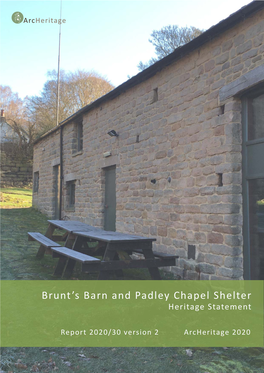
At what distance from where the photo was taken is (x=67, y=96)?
1070 inches

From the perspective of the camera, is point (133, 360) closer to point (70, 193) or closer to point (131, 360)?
point (131, 360)

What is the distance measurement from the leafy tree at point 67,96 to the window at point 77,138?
1467 cm

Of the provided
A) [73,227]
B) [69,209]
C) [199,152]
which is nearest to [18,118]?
[69,209]

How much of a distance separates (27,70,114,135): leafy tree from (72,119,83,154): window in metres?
14.7

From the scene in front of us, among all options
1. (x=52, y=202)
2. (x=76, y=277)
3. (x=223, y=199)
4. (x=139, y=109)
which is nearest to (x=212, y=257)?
(x=223, y=199)

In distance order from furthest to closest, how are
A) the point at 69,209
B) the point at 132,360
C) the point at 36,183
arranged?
the point at 36,183 < the point at 69,209 < the point at 132,360

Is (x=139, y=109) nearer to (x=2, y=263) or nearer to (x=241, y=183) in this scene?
(x=241, y=183)

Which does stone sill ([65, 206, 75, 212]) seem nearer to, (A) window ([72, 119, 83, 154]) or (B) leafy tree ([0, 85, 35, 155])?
(A) window ([72, 119, 83, 154])

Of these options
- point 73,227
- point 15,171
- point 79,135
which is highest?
point 79,135

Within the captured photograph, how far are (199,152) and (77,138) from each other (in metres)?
6.92

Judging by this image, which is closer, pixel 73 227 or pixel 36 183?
pixel 73 227

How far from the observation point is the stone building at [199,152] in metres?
4.73

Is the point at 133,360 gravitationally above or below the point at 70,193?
below

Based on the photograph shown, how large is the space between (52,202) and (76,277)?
830 cm
